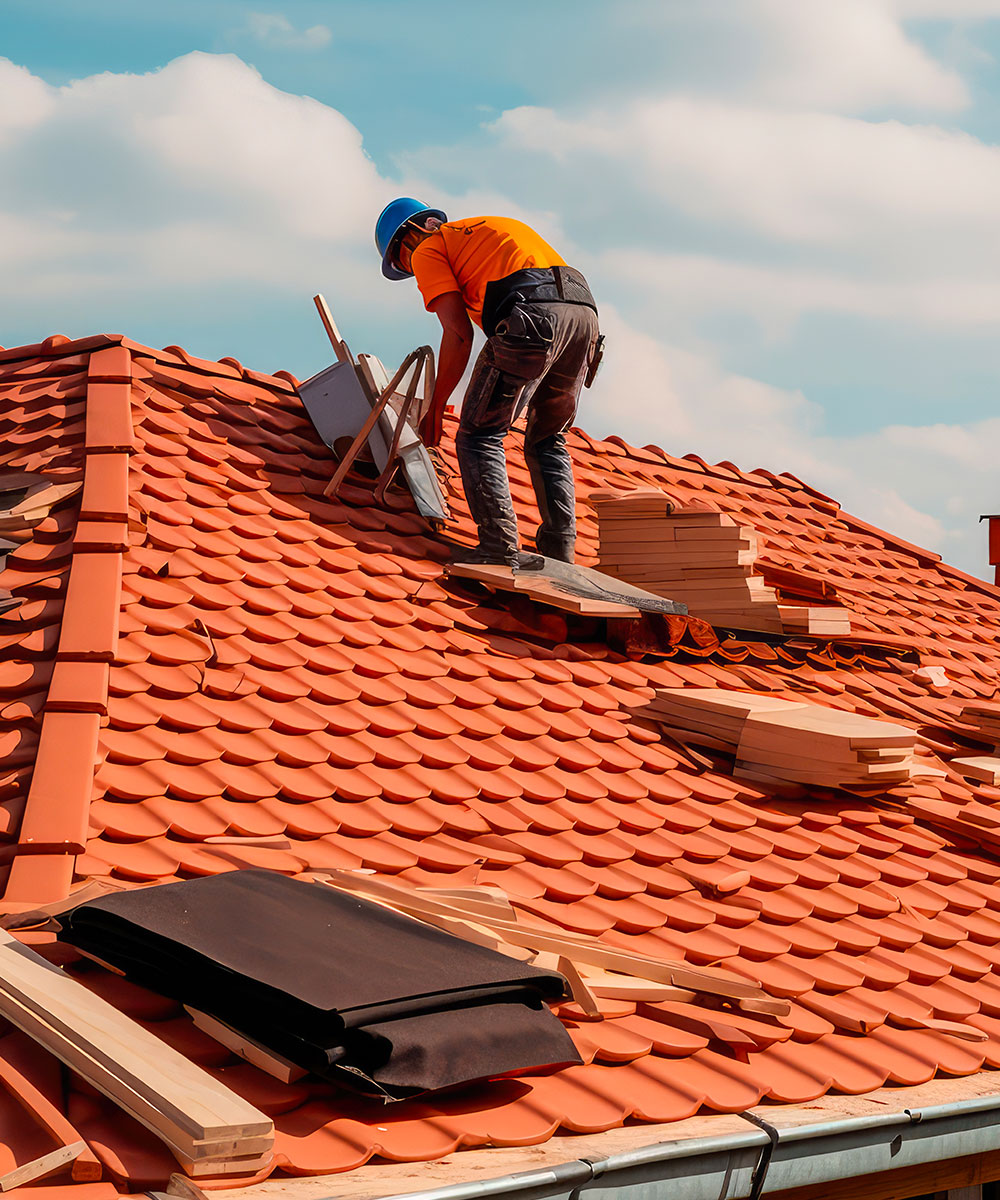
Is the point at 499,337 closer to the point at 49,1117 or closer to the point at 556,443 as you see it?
the point at 556,443

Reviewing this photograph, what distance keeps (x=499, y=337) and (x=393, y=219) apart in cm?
126

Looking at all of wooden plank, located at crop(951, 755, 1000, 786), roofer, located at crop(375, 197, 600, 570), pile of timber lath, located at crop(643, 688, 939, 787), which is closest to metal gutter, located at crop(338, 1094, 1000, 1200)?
pile of timber lath, located at crop(643, 688, 939, 787)

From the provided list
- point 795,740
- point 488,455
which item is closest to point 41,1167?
point 795,740

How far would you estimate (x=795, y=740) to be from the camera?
5.25 metres

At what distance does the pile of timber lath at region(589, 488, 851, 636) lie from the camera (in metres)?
6.77

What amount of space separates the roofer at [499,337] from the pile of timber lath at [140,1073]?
149 inches

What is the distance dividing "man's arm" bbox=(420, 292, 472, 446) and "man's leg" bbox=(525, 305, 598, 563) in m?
0.46

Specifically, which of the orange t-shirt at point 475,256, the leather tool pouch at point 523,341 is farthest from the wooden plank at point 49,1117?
the orange t-shirt at point 475,256

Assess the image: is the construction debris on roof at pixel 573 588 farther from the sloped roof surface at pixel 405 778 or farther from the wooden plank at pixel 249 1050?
the wooden plank at pixel 249 1050

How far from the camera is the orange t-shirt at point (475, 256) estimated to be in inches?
245

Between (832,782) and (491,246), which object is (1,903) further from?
(491,246)

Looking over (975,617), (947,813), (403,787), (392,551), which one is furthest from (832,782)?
(975,617)

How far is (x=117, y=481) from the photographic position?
5426 mm

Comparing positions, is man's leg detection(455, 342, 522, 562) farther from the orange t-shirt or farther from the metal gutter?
the metal gutter
